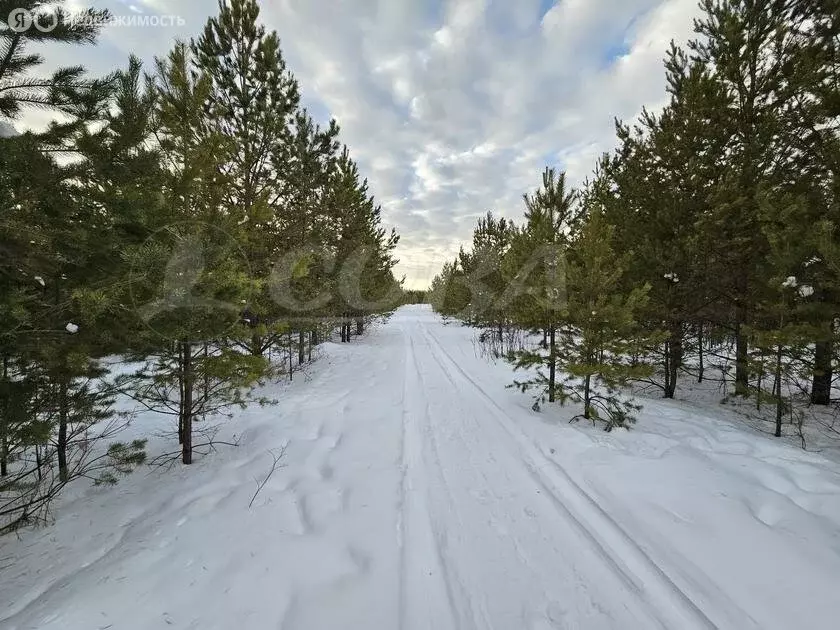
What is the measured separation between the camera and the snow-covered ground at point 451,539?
250 centimetres

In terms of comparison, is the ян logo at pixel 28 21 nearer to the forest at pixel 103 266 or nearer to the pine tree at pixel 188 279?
the forest at pixel 103 266

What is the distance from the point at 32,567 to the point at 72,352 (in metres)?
1.96

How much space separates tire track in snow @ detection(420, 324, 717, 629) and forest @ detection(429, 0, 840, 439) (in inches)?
87.8

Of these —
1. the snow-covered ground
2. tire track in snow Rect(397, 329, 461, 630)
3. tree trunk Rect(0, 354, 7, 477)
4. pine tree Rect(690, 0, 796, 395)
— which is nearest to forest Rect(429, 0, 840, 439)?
pine tree Rect(690, 0, 796, 395)

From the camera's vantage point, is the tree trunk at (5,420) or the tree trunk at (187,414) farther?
the tree trunk at (187,414)

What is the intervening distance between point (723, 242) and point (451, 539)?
8522 mm

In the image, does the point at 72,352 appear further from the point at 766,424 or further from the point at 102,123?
the point at 766,424

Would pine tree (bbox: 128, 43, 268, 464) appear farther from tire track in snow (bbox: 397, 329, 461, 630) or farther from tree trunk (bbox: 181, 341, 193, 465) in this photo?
tire track in snow (bbox: 397, 329, 461, 630)

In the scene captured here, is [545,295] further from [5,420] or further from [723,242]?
[5,420]

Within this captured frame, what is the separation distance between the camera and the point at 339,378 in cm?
1011

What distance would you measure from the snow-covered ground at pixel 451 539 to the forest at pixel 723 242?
1716 mm

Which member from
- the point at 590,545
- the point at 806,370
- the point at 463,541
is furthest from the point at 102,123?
the point at 806,370

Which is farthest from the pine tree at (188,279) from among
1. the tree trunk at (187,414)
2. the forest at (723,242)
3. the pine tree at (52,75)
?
the forest at (723,242)

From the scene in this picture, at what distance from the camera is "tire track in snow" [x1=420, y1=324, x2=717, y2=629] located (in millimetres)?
2492
